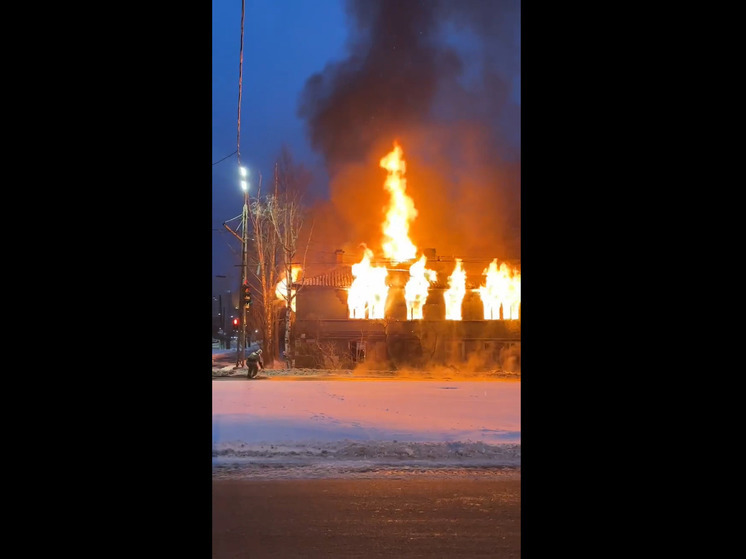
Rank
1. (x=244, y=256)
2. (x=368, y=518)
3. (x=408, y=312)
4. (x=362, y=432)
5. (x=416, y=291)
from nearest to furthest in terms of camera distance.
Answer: (x=368, y=518) → (x=362, y=432) → (x=244, y=256) → (x=408, y=312) → (x=416, y=291)

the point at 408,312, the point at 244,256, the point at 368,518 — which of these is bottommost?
the point at 368,518

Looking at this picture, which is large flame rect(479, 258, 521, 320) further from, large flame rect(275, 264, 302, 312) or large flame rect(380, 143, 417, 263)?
large flame rect(275, 264, 302, 312)

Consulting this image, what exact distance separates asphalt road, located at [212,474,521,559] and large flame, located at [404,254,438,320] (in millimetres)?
20362

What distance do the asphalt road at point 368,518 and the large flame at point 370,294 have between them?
67.2 ft

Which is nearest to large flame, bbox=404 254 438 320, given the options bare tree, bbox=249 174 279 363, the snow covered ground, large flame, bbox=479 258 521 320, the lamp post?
large flame, bbox=479 258 521 320

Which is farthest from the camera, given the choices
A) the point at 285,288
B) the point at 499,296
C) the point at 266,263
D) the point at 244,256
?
the point at 266,263

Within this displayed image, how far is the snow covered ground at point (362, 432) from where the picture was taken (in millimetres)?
7375

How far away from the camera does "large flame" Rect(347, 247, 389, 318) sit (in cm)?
2717

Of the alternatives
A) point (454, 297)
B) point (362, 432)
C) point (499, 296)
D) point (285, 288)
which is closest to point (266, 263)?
point (285, 288)

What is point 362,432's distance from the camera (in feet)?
31.3

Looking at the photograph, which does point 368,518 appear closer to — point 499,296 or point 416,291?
point 416,291

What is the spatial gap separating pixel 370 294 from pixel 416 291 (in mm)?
2499
